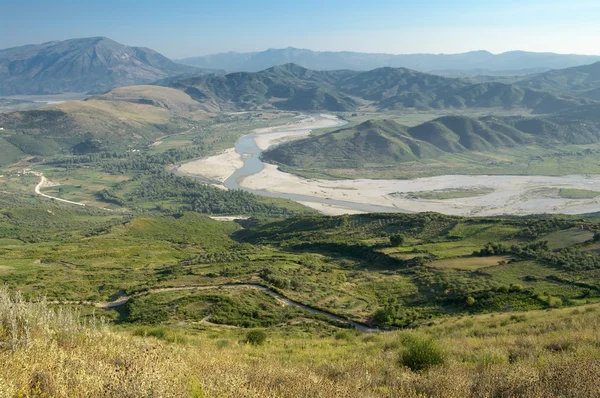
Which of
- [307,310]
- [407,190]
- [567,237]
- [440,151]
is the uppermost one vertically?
[440,151]

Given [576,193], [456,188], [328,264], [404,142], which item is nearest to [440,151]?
[404,142]

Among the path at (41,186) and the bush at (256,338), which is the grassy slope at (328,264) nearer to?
the bush at (256,338)

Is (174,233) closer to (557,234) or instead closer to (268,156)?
(557,234)

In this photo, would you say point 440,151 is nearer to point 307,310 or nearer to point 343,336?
point 307,310

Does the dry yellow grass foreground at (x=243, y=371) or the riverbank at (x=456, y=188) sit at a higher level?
the dry yellow grass foreground at (x=243, y=371)

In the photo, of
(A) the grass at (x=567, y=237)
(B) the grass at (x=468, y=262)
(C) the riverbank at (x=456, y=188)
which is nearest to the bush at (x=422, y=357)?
(B) the grass at (x=468, y=262)

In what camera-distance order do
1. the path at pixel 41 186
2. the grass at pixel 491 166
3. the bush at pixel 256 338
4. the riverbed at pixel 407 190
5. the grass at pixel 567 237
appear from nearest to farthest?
the bush at pixel 256 338, the grass at pixel 567 237, the riverbed at pixel 407 190, the path at pixel 41 186, the grass at pixel 491 166
